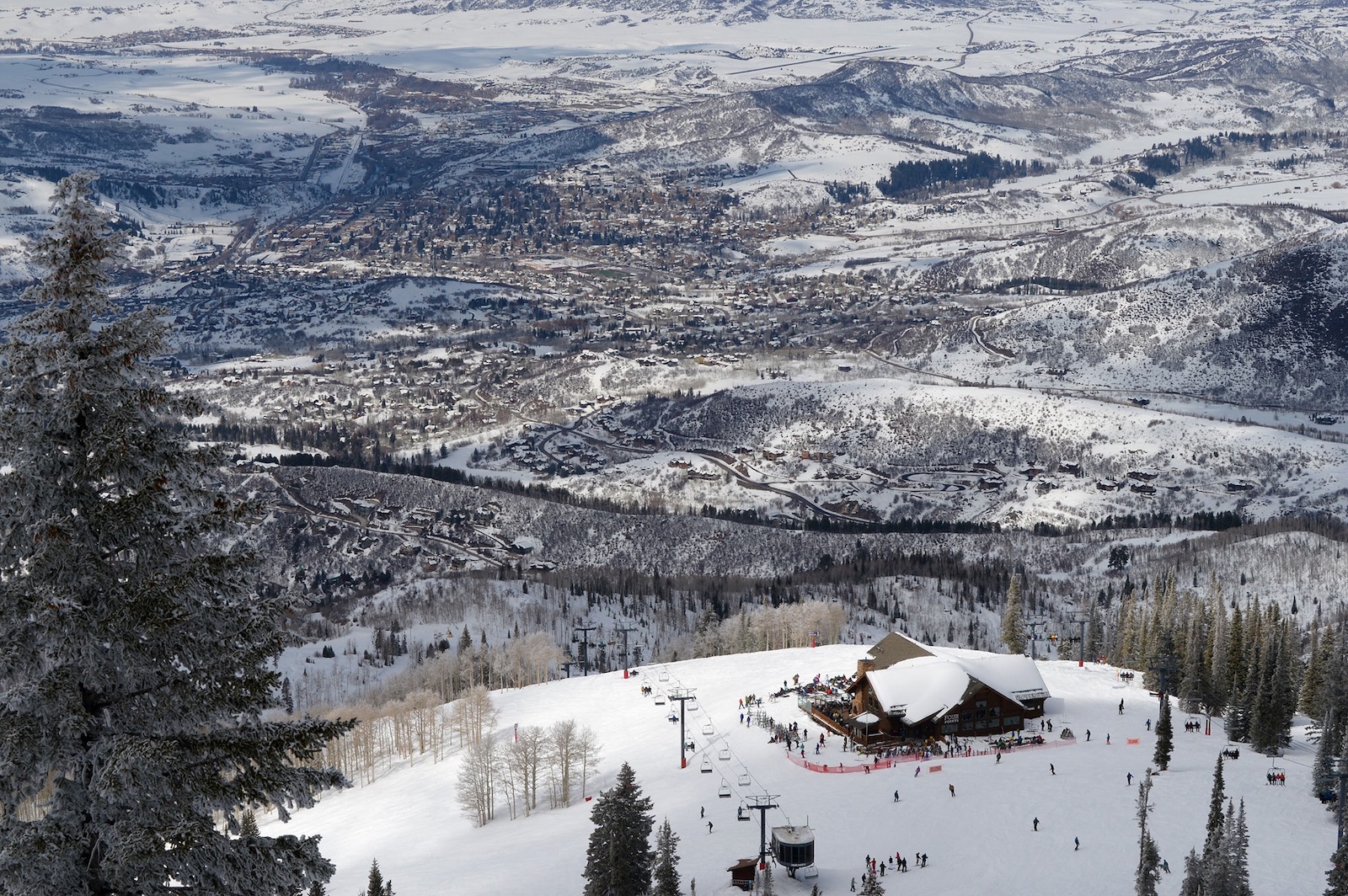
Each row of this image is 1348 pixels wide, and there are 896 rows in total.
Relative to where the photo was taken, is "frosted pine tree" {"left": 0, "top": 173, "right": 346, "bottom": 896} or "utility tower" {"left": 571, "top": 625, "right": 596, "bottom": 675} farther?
"utility tower" {"left": 571, "top": 625, "right": 596, "bottom": 675}

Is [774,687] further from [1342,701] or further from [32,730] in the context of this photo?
[32,730]

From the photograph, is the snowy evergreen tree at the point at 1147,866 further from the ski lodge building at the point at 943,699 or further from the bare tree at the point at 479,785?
the bare tree at the point at 479,785

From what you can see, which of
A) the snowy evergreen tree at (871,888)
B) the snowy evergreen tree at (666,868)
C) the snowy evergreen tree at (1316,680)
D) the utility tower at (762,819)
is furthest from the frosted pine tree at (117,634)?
the snowy evergreen tree at (1316,680)

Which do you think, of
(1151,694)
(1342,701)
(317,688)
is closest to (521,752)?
(1151,694)

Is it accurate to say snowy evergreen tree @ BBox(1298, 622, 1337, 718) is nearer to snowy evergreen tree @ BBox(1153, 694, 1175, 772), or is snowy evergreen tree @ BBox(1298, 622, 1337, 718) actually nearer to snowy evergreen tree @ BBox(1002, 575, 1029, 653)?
snowy evergreen tree @ BBox(1153, 694, 1175, 772)

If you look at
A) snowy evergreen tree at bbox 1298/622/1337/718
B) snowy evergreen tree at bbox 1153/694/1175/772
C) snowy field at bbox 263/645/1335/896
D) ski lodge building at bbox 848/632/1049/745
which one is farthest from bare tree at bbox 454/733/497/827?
snowy evergreen tree at bbox 1298/622/1337/718

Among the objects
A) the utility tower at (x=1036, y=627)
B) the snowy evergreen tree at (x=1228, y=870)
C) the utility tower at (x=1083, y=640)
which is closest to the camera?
the snowy evergreen tree at (x=1228, y=870)
